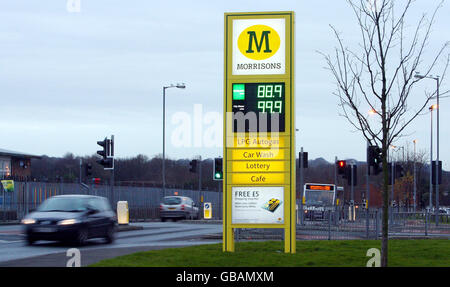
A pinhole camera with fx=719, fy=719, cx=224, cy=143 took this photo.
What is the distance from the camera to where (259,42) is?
15977 mm

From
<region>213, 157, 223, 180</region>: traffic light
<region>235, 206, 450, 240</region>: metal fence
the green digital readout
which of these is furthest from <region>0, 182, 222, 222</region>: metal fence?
the green digital readout

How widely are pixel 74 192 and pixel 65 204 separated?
808 inches

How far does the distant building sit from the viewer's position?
64.1 meters

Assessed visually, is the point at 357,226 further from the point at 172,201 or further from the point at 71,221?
the point at 172,201

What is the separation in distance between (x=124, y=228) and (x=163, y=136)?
2255 cm

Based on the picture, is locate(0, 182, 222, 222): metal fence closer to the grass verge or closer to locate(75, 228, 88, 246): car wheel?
locate(75, 228, 88, 246): car wheel

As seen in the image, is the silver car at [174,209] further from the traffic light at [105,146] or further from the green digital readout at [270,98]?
the green digital readout at [270,98]

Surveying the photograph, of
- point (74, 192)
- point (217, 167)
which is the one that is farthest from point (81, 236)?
point (74, 192)

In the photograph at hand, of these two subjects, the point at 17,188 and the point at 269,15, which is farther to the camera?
the point at 17,188

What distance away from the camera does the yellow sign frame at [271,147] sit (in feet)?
51.6
